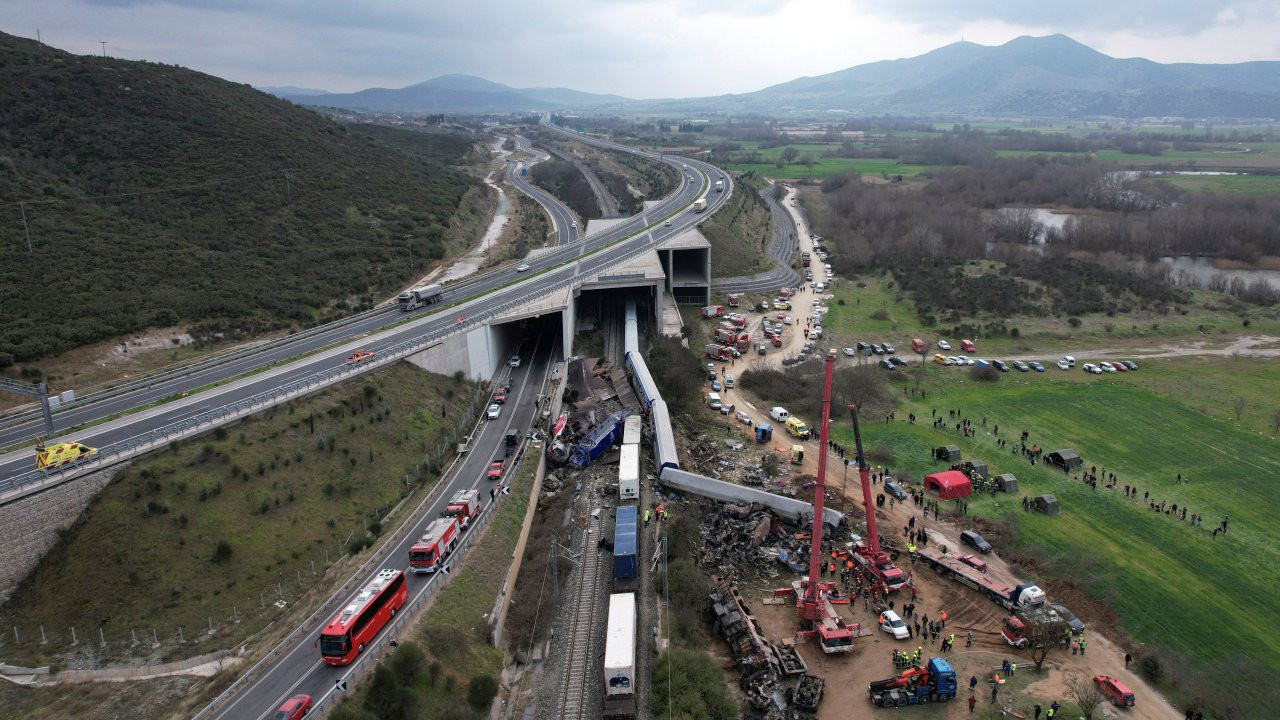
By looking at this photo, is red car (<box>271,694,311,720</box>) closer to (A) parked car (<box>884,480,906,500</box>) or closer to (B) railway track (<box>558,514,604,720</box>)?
(B) railway track (<box>558,514,604,720</box>)

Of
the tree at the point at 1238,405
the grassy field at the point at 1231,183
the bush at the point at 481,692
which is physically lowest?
the bush at the point at 481,692

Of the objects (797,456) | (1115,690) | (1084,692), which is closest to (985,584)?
(1084,692)

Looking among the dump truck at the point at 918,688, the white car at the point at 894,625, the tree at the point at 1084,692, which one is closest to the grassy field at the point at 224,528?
the dump truck at the point at 918,688

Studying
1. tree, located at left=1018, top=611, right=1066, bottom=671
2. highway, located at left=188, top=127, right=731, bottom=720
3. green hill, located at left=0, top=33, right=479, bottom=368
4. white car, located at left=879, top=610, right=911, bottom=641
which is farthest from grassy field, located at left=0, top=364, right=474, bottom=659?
tree, located at left=1018, top=611, right=1066, bottom=671

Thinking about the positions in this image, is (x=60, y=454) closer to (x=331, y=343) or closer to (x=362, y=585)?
(x=362, y=585)

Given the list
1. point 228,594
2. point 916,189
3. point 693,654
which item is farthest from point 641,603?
point 916,189

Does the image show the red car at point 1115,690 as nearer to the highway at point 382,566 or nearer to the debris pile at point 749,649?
the debris pile at point 749,649

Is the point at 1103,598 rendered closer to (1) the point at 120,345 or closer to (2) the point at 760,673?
(2) the point at 760,673
